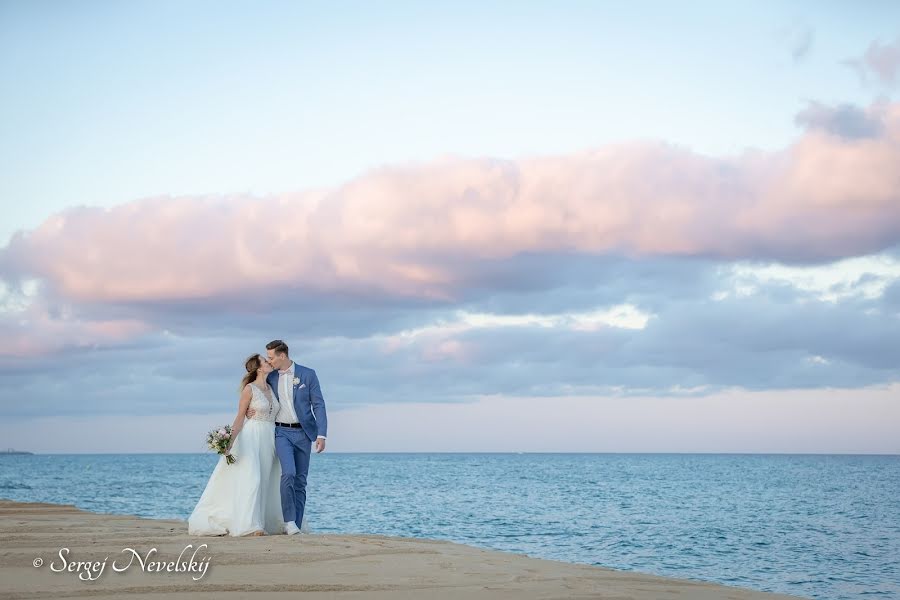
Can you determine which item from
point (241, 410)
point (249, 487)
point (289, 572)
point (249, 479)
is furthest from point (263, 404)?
point (289, 572)

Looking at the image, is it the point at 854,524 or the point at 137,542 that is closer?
the point at 137,542

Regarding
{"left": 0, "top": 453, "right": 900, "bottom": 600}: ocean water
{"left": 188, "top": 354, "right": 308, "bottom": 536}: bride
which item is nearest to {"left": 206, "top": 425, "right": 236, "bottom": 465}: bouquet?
{"left": 188, "top": 354, "right": 308, "bottom": 536}: bride

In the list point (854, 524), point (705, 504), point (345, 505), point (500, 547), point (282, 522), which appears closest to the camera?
point (282, 522)

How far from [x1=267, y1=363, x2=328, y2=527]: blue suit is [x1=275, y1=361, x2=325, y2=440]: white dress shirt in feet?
0.09

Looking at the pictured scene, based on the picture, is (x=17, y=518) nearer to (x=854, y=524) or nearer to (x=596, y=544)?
(x=596, y=544)

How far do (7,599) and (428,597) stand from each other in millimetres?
2827

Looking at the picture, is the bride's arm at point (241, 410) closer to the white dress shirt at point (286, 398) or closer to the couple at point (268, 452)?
the couple at point (268, 452)

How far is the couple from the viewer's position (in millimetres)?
10531

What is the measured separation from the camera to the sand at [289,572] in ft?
20.6

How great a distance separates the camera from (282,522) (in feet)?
36.5

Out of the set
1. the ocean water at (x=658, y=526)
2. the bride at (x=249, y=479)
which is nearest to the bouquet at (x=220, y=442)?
the bride at (x=249, y=479)

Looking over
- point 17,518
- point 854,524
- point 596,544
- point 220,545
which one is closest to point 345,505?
point 596,544

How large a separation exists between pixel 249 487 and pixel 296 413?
1.17 meters

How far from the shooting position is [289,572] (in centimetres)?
714
